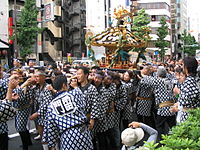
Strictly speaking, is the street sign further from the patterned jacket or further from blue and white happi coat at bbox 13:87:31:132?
the patterned jacket

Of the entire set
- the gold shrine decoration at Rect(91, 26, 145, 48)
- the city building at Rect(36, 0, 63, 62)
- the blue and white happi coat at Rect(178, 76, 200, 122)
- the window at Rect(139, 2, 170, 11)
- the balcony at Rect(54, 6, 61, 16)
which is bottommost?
the blue and white happi coat at Rect(178, 76, 200, 122)

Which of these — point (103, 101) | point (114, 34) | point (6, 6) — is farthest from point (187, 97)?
point (6, 6)

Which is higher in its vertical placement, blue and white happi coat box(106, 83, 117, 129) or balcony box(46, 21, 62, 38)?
balcony box(46, 21, 62, 38)

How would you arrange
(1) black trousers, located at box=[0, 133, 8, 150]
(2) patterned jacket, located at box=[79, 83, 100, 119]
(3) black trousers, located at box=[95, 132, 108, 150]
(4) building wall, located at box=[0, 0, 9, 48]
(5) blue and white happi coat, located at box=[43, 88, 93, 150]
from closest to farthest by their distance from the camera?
1. (5) blue and white happi coat, located at box=[43, 88, 93, 150]
2. (1) black trousers, located at box=[0, 133, 8, 150]
3. (2) patterned jacket, located at box=[79, 83, 100, 119]
4. (3) black trousers, located at box=[95, 132, 108, 150]
5. (4) building wall, located at box=[0, 0, 9, 48]

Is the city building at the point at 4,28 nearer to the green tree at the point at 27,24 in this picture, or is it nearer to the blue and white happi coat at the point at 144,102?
the green tree at the point at 27,24

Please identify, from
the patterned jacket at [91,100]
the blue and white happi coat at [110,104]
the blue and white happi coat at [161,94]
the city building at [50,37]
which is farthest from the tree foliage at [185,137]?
the city building at [50,37]

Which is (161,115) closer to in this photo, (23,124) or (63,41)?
(23,124)

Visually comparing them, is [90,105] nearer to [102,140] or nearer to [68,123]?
[102,140]

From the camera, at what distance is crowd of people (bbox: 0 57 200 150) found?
3482mm

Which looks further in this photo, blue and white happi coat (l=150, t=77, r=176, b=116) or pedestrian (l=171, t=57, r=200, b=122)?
blue and white happi coat (l=150, t=77, r=176, b=116)

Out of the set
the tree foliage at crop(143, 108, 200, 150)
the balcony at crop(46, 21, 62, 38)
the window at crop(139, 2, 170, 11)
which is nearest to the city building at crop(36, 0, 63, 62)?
the balcony at crop(46, 21, 62, 38)

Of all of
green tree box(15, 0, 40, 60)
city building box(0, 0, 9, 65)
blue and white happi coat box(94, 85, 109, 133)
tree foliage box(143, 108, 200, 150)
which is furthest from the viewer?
city building box(0, 0, 9, 65)

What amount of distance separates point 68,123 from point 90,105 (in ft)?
4.31

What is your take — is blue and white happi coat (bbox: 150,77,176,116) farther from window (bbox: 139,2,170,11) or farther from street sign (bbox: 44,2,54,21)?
window (bbox: 139,2,170,11)
